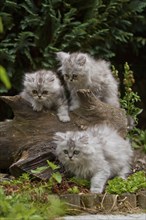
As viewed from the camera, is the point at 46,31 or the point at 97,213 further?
the point at 46,31

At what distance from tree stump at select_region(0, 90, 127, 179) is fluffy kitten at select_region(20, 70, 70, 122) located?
0.07m

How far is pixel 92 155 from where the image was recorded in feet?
17.3

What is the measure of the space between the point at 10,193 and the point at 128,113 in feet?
9.49

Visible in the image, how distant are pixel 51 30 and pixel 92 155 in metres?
3.07

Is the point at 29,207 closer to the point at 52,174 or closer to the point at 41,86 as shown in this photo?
the point at 52,174

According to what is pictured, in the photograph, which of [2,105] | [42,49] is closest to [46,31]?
[42,49]


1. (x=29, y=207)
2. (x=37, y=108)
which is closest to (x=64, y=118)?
(x=37, y=108)

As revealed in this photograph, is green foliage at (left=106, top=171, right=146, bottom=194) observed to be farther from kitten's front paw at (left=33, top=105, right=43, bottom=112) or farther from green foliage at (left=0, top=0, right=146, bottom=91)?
green foliage at (left=0, top=0, right=146, bottom=91)

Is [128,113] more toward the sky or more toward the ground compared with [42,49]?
more toward the ground

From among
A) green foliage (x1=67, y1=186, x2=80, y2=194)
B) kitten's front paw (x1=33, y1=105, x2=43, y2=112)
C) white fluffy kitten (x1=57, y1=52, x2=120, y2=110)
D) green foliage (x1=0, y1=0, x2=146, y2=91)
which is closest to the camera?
green foliage (x1=67, y1=186, x2=80, y2=194)

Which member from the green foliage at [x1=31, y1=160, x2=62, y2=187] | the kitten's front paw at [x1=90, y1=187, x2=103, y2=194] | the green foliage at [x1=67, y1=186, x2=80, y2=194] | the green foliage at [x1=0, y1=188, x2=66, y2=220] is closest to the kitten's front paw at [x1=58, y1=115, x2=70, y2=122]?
the green foliage at [x1=31, y1=160, x2=62, y2=187]

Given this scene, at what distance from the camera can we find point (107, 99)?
266 inches

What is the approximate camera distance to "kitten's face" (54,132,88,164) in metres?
5.25

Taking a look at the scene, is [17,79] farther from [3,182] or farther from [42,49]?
[3,182]
